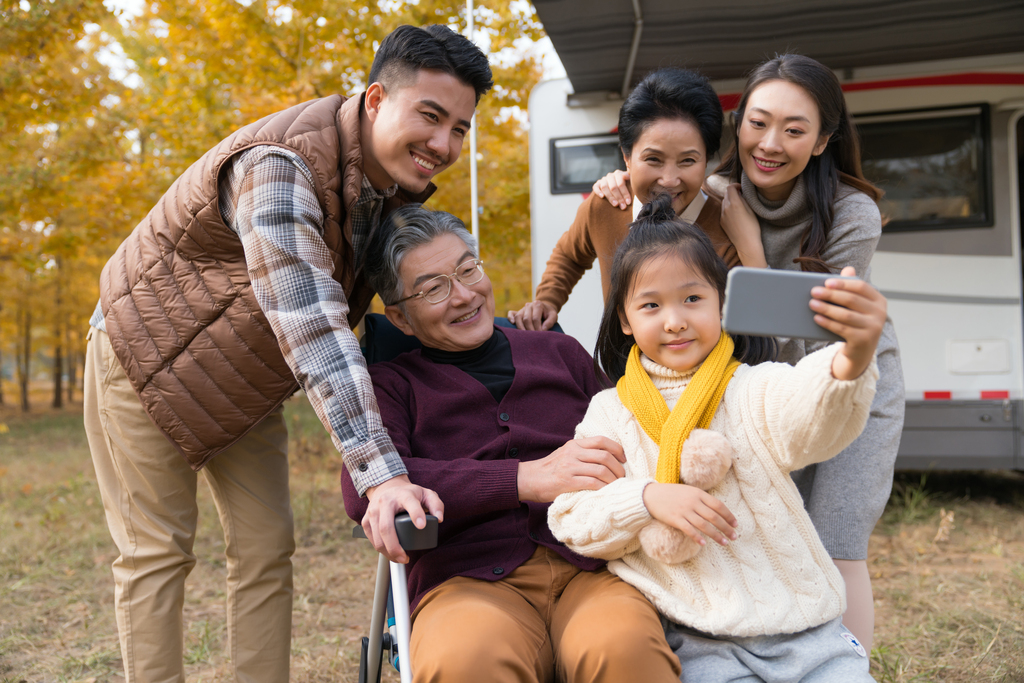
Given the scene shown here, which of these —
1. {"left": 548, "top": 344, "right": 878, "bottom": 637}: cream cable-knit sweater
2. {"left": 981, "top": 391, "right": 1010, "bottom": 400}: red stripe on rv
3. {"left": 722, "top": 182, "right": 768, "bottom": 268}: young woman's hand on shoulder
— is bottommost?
{"left": 981, "top": 391, "right": 1010, "bottom": 400}: red stripe on rv

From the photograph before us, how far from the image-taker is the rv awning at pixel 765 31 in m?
3.76

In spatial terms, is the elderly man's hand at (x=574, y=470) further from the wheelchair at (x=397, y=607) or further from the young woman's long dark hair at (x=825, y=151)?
the young woman's long dark hair at (x=825, y=151)

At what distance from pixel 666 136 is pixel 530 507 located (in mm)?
1133

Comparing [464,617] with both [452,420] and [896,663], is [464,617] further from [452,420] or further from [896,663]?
[896,663]

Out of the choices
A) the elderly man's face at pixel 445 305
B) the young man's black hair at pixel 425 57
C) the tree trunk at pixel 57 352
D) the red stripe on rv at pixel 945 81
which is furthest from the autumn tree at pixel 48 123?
the red stripe on rv at pixel 945 81

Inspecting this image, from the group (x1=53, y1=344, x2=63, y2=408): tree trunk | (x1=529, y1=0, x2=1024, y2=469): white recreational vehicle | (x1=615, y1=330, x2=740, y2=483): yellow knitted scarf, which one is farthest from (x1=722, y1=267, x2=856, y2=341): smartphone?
(x1=53, y1=344, x2=63, y2=408): tree trunk

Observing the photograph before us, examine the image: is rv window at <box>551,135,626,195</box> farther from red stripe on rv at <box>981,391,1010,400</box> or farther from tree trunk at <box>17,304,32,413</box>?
tree trunk at <box>17,304,32,413</box>

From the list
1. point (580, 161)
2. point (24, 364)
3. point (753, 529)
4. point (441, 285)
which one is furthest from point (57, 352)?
point (753, 529)

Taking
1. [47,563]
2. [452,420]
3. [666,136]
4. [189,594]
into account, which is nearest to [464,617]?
[452,420]

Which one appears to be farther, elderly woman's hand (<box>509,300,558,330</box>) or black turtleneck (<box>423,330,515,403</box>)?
elderly woman's hand (<box>509,300,558,330</box>)

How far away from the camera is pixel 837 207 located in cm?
208

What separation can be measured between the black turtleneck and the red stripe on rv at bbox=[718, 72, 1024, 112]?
310cm

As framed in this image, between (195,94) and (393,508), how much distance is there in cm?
617

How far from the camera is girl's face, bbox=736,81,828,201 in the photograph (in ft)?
6.69
